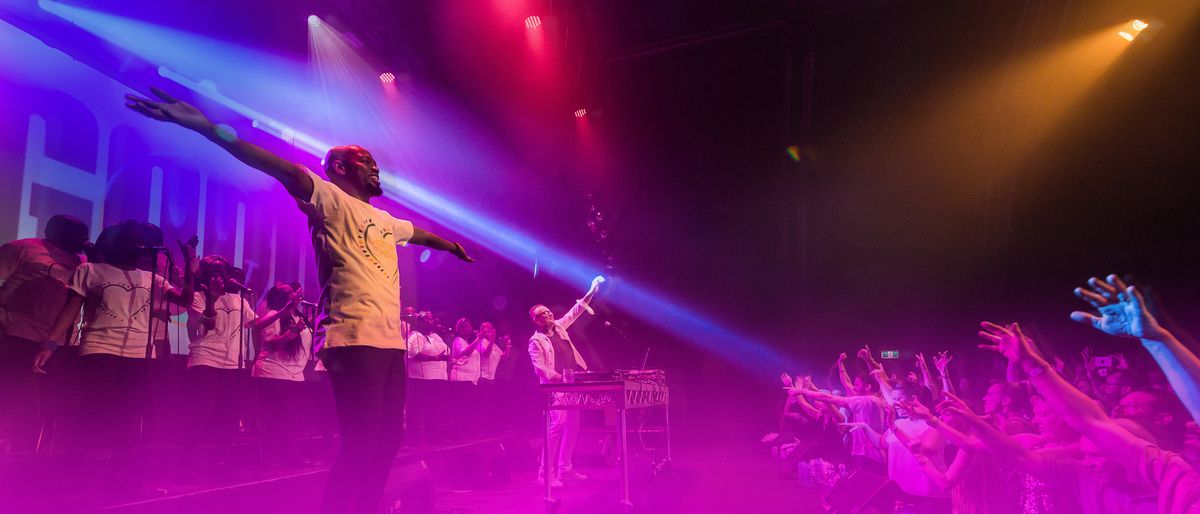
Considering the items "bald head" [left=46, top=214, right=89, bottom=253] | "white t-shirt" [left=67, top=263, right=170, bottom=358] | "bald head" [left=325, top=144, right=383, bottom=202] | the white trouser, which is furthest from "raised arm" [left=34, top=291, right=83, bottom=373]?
the white trouser

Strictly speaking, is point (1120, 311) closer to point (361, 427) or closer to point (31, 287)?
point (361, 427)

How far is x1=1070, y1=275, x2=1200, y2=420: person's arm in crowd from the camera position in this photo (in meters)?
2.32

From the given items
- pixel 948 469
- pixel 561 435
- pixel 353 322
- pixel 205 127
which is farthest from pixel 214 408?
pixel 948 469

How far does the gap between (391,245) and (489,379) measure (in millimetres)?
7645

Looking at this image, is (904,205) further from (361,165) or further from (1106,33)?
(361,165)

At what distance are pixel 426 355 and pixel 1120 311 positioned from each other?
274 inches

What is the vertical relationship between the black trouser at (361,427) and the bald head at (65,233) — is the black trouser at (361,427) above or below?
below

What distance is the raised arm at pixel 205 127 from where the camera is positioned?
1856mm

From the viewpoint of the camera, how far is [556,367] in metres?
6.70

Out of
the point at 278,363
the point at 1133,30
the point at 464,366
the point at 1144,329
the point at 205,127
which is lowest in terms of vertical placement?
the point at 464,366

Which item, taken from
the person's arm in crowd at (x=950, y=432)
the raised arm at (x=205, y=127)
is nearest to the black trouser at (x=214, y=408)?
the raised arm at (x=205, y=127)

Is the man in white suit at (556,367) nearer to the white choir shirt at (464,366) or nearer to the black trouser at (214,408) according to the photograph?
the white choir shirt at (464,366)

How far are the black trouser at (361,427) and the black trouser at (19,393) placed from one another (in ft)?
11.1

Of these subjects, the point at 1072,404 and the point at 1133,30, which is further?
the point at 1133,30
